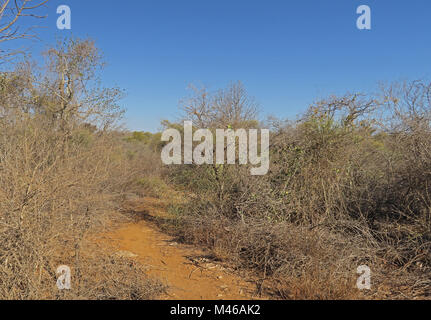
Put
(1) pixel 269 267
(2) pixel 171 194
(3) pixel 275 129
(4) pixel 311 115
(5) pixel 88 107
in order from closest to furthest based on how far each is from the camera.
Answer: (1) pixel 269 267 < (4) pixel 311 115 < (3) pixel 275 129 < (2) pixel 171 194 < (5) pixel 88 107

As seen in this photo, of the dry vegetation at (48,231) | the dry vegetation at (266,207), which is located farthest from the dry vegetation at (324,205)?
the dry vegetation at (48,231)

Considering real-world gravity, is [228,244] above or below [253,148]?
below

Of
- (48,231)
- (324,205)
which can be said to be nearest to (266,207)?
(324,205)

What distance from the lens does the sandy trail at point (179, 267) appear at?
3434 mm

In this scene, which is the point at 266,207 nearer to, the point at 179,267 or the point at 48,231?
the point at 179,267

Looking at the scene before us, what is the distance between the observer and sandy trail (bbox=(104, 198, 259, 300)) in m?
3.43

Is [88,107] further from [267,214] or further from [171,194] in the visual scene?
[267,214]

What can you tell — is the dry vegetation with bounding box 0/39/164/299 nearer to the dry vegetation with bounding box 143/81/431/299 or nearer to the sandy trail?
the sandy trail

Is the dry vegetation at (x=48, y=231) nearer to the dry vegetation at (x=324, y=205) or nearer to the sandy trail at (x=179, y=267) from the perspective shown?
the sandy trail at (x=179, y=267)

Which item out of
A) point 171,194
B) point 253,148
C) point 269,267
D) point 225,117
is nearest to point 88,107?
point 171,194

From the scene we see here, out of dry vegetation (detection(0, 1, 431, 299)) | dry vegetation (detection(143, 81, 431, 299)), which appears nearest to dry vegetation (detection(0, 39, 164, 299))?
dry vegetation (detection(0, 1, 431, 299))

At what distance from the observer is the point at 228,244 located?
4.62 m
